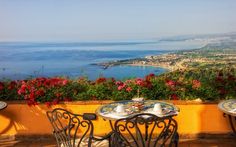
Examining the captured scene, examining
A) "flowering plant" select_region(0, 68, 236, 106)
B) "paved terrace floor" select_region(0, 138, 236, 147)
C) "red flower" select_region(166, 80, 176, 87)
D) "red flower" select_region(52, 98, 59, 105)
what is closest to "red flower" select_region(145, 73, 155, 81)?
"flowering plant" select_region(0, 68, 236, 106)

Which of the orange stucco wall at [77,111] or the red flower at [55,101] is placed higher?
the red flower at [55,101]

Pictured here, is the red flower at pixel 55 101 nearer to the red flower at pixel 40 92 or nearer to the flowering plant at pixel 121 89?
the flowering plant at pixel 121 89

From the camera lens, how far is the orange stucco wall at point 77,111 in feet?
13.5

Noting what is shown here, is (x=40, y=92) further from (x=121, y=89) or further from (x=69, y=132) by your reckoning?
(x=69, y=132)

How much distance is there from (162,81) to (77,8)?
4611mm

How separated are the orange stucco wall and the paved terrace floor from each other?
0.10 metres

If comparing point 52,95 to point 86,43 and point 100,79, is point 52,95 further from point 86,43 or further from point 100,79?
point 86,43

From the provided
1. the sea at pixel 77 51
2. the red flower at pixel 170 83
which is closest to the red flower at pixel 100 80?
the red flower at pixel 170 83

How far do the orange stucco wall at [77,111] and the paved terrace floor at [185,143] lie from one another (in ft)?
0.32

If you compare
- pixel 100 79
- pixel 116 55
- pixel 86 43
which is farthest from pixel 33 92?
pixel 86 43

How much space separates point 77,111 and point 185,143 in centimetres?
130

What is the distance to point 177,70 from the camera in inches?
190

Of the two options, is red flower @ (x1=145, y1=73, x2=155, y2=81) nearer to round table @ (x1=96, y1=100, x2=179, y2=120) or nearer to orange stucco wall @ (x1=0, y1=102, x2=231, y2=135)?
orange stucco wall @ (x1=0, y1=102, x2=231, y2=135)

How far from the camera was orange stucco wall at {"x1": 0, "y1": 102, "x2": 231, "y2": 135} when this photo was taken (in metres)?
4.12
